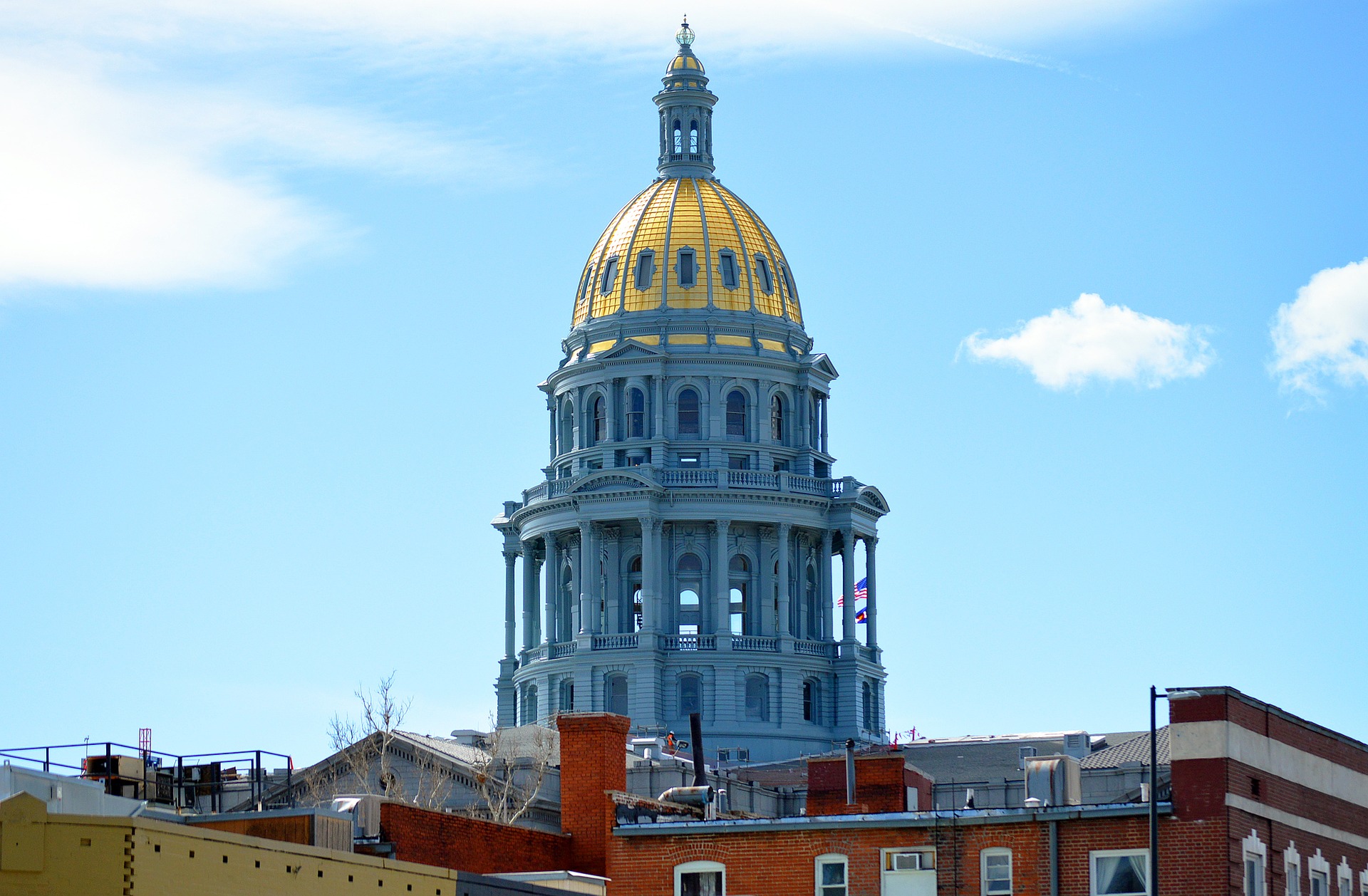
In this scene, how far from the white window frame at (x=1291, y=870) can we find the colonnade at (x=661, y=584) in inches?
3234

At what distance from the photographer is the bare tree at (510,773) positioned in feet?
340

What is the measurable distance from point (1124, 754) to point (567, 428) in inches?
1867

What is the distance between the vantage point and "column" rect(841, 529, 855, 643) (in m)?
149

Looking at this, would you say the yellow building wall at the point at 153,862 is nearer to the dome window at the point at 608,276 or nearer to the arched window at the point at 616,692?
the arched window at the point at 616,692

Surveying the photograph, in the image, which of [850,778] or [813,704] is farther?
[813,704]

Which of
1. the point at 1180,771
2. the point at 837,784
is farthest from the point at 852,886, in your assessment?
the point at 837,784

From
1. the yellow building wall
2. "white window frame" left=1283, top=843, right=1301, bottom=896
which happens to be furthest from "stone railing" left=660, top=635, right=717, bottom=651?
the yellow building wall

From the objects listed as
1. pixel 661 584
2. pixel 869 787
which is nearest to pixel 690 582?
pixel 661 584

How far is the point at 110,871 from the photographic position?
4197 centimetres

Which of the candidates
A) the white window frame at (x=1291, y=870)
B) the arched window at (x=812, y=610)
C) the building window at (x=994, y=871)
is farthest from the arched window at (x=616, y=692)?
the building window at (x=994, y=871)

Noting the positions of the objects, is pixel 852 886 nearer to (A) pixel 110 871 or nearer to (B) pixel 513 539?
(A) pixel 110 871

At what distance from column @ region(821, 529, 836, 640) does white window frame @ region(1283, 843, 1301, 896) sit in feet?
281

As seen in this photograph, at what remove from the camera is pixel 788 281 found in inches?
6048

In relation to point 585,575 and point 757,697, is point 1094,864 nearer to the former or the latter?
point 757,697
